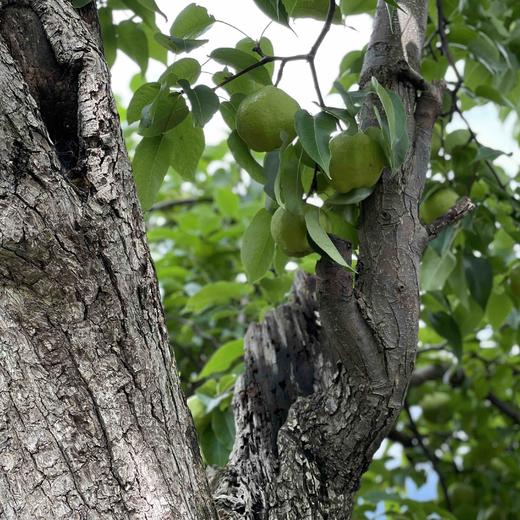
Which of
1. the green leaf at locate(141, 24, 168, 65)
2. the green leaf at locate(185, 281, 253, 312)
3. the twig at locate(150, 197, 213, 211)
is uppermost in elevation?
the twig at locate(150, 197, 213, 211)

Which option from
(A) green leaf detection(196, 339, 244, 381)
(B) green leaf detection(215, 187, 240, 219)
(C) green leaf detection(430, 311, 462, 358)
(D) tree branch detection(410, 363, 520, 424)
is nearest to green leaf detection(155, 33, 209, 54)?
(A) green leaf detection(196, 339, 244, 381)

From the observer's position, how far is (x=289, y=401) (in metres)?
1.49

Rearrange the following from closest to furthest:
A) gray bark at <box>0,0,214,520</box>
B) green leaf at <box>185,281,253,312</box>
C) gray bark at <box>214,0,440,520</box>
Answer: gray bark at <box>0,0,214,520</box>
gray bark at <box>214,0,440,520</box>
green leaf at <box>185,281,253,312</box>

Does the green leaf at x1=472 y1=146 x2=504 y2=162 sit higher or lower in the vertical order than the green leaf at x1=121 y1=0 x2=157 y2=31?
lower

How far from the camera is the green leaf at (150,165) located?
130 cm

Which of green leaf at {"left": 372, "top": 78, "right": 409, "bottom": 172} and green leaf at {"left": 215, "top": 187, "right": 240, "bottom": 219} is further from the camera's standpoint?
green leaf at {"left": 215, "top": 187, "right": 240, "bottom": 219}

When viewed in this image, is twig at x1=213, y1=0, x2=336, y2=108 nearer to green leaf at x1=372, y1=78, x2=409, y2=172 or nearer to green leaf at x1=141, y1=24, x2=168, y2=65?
green leaf at x1=372, y1=78, x2=409, y2=172

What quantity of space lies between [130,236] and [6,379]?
0.22 metres

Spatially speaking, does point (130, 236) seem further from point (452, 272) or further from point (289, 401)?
point (452, 272)

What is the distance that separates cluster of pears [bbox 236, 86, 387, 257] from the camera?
1140mm

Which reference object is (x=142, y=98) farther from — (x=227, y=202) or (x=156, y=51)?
(x=227, y=202)

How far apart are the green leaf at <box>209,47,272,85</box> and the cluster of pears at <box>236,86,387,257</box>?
0.08 metres

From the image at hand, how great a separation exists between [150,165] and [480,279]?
0.80 meters

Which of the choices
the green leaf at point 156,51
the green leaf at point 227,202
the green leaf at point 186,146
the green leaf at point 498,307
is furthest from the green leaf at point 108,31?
the green leaf at point 227,202
